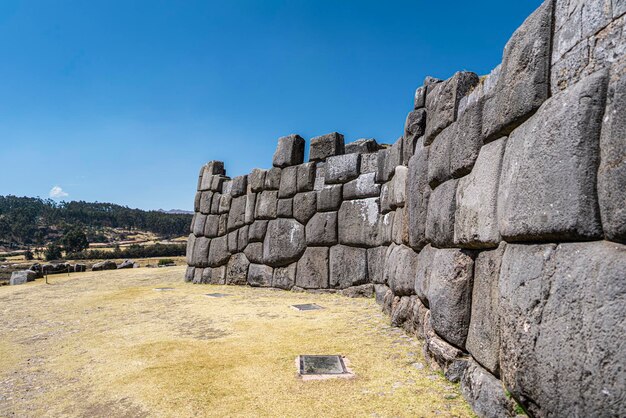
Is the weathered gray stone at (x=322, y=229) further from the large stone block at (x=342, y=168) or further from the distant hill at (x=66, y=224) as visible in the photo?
the distant hill at (x=66, y=224)

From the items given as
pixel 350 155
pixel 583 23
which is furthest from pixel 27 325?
pixel 583 23

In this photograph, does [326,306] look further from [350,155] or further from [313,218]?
[350,155]

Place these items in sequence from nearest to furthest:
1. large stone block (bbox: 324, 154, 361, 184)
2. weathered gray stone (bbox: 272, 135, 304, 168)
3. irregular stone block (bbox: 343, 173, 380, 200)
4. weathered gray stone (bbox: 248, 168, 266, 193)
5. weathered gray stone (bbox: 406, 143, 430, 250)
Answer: weathered gray stone (bbox: 406, 143, 430, 250) < irregular stone block (bbox: 343, 173, 380, 200) < large stone block (bbox: 324, 154, 361, 184) < weathered gray stone (bbox: 272, 135, 304, 168) < weathered gray stone (bbox: 248, 168, 266, 193)

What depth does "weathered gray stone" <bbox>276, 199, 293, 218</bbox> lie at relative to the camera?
8562 millimetres

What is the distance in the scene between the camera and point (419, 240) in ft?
13.7

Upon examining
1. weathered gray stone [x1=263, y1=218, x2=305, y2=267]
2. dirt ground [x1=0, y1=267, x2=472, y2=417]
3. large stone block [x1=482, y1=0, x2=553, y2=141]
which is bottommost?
dirt ground [x1=0, y1=267, x2=472, y2=417]

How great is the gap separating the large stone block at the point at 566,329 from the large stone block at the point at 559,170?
3.7 inches

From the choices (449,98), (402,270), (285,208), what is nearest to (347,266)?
(285,208)

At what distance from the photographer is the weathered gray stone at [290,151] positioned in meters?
8.73

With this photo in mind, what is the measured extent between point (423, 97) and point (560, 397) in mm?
3917

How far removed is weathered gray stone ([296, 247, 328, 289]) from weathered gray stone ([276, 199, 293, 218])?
3.18 ft

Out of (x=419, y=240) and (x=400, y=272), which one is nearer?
(x=419, y=240)

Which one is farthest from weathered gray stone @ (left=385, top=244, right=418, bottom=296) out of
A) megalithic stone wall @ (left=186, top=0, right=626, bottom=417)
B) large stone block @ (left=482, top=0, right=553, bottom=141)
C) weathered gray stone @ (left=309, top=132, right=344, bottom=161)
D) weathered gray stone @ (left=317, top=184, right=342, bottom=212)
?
weathered gray stone @ (left=309, top=132, right=344, bottom=161)

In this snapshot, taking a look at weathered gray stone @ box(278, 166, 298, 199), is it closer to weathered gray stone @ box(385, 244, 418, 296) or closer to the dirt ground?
the dirt ground
